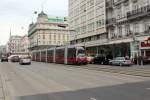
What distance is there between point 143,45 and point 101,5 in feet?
74.7

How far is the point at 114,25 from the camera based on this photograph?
2554 inches

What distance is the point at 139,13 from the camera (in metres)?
55.2

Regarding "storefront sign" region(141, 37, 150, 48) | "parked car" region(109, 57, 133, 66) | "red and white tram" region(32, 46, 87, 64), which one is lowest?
"parked car" region(109, 57, 133, 66)

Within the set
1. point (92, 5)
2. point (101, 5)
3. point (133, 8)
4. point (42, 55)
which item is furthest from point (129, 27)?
point (42, 55)

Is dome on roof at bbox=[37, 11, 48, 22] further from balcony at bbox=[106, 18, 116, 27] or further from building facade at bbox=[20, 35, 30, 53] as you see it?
balcony at bbox=[106, 18, 116, 27]

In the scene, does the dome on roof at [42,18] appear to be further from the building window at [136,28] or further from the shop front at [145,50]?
the shop front at [145,50]

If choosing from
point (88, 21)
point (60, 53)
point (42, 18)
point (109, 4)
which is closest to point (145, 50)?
point (60, 53)

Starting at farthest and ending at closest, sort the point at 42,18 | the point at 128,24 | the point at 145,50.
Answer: the point at 42,18
the point at 128,24
the point at 145,50

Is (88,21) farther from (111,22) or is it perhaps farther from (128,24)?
(128,24)

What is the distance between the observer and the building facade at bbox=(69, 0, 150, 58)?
5491 cm

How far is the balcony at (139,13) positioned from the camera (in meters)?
52.9

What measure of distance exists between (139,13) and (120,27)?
25.7 ft

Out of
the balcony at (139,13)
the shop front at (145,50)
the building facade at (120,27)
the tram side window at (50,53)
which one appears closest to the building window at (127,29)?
the building facade at (120,27)

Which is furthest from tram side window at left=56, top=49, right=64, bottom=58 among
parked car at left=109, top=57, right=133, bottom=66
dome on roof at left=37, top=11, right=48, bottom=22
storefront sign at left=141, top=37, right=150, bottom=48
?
dome on roof at left=37, top=11, right=48, bottom=22
